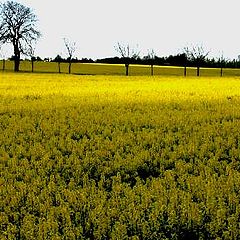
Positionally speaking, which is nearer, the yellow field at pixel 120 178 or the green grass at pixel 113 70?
the yellow field at pixel 120 178

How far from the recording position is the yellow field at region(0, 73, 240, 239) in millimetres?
5203

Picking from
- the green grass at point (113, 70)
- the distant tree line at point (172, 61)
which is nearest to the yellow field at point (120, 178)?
the green grass at point (113, 70)

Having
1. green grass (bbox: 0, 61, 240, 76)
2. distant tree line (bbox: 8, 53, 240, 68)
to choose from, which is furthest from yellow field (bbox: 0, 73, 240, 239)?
distant tree line (bbox: 8, 53, 240, 68)

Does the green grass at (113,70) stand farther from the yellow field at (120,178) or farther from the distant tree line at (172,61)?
the yellow field at (120,178)

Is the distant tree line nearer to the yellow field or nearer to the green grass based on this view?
the green grass

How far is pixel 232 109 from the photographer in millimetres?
15984

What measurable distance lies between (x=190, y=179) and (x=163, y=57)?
117 m

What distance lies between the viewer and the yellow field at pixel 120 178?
520cm

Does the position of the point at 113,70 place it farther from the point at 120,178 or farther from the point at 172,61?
the point at 120,178

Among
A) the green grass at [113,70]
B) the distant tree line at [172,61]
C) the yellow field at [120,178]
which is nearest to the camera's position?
the yellow field at [120,178]

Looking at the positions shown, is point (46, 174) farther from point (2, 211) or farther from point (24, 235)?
point (24, 235)

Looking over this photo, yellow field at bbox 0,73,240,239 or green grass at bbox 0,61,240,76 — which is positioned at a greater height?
green grass at bbox 0,61,240,76

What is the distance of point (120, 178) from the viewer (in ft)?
23.7

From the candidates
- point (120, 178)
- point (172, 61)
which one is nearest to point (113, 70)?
point (172, 61)
